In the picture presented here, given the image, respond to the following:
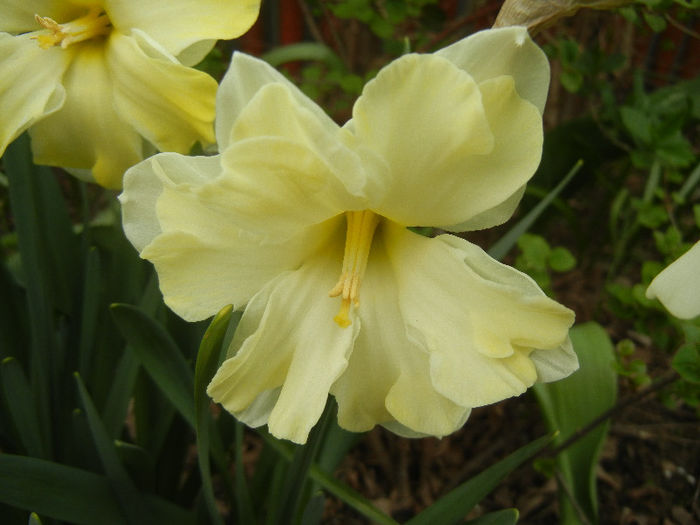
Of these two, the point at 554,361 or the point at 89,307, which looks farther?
the point at 89,307

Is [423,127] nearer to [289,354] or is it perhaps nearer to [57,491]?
[289,354]

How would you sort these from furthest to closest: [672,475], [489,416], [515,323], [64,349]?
[489,416] < [672,475] < [64,349] < [515,323]

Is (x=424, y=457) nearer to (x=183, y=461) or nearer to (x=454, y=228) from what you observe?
(x=183, y=461)

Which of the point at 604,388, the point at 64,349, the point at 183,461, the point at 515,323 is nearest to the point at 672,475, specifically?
the point at 604,388

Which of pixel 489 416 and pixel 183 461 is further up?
pixel 183 461

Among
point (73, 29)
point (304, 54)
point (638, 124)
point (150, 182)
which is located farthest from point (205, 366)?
point (304, 54)

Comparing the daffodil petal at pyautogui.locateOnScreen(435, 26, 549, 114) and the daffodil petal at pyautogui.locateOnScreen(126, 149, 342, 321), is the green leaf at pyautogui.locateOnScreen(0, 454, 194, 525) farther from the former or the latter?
the daffodil petal at pyautogui.locateOnScreen(435, 26, 549, 114)

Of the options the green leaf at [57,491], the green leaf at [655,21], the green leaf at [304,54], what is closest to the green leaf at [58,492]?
the green leaf at [57,491]
